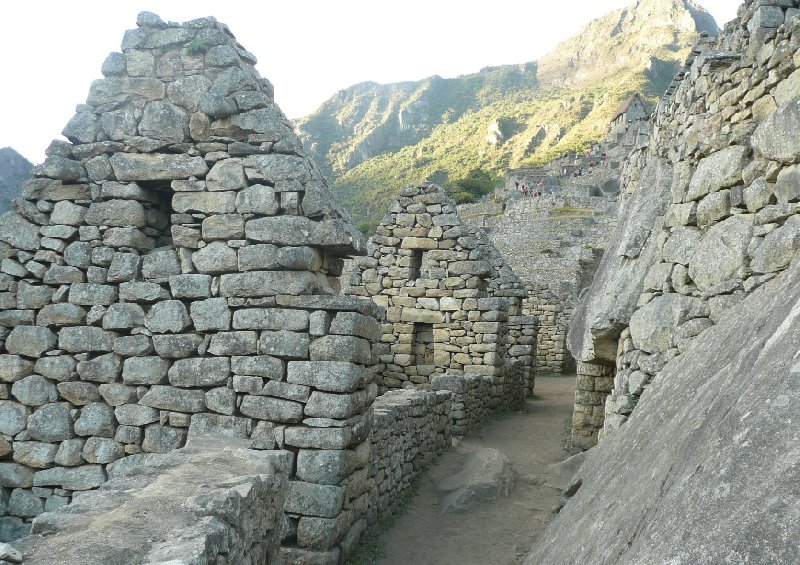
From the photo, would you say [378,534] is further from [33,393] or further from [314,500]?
[33,393]

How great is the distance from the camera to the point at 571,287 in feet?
80.5

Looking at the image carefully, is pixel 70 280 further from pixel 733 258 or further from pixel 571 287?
pixel 571 287

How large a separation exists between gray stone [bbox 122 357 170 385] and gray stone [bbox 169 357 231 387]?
0.38ft

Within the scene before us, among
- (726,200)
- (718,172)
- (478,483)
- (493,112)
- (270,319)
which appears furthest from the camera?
(493,112)

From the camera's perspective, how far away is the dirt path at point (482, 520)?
5.84m

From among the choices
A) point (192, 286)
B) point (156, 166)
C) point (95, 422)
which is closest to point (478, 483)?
point (192, 286)

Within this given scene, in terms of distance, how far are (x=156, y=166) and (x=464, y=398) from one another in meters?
7.04

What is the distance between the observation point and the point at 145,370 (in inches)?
206

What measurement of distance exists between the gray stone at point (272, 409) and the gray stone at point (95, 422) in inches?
52.9

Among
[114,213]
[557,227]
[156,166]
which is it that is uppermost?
[557,227]

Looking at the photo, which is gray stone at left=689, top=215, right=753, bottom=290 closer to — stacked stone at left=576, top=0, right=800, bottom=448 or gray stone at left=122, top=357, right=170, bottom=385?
stacked stone at left=576, top=0, right=800, bottom=448

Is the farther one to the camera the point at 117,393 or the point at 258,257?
the point at 117,393

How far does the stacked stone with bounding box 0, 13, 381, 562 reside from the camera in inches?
195

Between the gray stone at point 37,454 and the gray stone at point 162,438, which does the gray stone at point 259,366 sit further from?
the gray stone at point 37,454
